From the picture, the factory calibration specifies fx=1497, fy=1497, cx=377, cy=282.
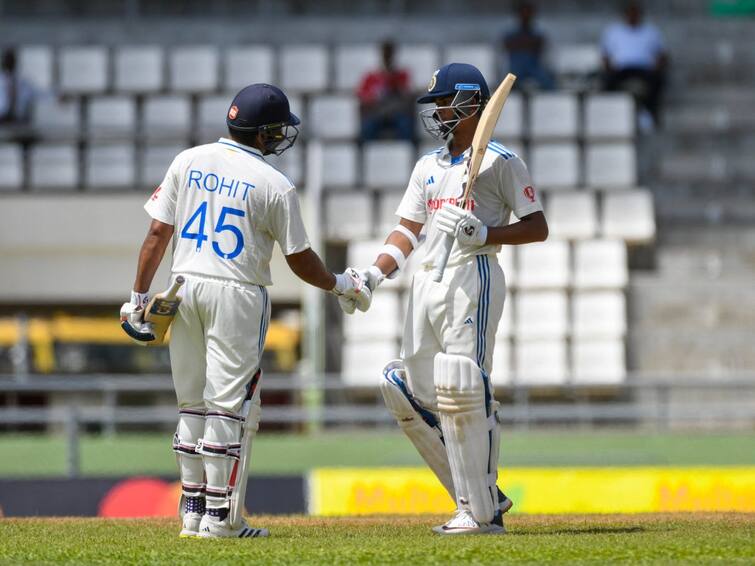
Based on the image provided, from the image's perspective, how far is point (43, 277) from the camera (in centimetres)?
1619

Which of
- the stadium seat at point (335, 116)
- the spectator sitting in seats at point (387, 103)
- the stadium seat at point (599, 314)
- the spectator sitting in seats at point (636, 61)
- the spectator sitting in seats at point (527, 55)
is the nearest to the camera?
the stadium seat at point (599, 314)

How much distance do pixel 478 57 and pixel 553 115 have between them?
1.54 m

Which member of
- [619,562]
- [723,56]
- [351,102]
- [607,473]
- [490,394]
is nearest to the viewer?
[619,562]

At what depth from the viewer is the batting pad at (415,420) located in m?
6.76

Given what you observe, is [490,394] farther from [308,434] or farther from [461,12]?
[461,12]

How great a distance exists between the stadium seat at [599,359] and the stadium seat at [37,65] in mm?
7920

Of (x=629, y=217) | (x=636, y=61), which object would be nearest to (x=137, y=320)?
(x=629, y=217)

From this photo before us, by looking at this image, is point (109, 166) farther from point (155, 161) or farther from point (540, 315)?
point (540, 315)

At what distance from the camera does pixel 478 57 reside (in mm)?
18484

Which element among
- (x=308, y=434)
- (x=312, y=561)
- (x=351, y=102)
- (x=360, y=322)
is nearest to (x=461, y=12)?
(x=351, y=102)

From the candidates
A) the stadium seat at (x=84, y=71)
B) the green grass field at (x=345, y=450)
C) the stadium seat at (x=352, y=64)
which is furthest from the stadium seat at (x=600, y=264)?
the stadium seat at (x=84, y=71)

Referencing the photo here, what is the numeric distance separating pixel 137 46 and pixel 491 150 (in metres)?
14.2

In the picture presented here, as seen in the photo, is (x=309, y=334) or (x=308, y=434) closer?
(x=308, y=434)

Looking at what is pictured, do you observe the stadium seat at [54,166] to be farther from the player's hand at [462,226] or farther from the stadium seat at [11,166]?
the player's hand at [462,226]
